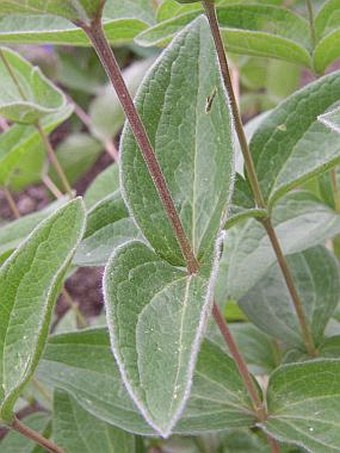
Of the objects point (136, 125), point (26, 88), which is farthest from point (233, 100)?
point (26, 88)

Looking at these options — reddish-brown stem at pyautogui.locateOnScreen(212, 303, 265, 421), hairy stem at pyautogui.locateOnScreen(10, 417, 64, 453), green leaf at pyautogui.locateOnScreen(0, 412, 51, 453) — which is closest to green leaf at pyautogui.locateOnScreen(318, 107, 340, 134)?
reddish-brown stem at pyautogui.locateOnScreen(212, 303, 265, 421)

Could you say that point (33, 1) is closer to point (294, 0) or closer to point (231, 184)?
point (231, 184)

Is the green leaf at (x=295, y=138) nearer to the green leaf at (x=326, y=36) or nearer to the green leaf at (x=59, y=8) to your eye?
the green leaf at (x=326, y=36)

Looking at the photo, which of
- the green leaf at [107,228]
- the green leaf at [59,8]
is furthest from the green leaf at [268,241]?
the green leaf at [59,8]

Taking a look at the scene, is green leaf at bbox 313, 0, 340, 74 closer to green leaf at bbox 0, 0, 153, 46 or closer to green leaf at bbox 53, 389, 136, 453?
green leaf at bbox 0, 0, 153, 46

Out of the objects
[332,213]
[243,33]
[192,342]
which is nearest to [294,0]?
[332,213]

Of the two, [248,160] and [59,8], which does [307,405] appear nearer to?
[248,160]

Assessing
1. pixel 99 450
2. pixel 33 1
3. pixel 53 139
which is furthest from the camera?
pixel 53 139
